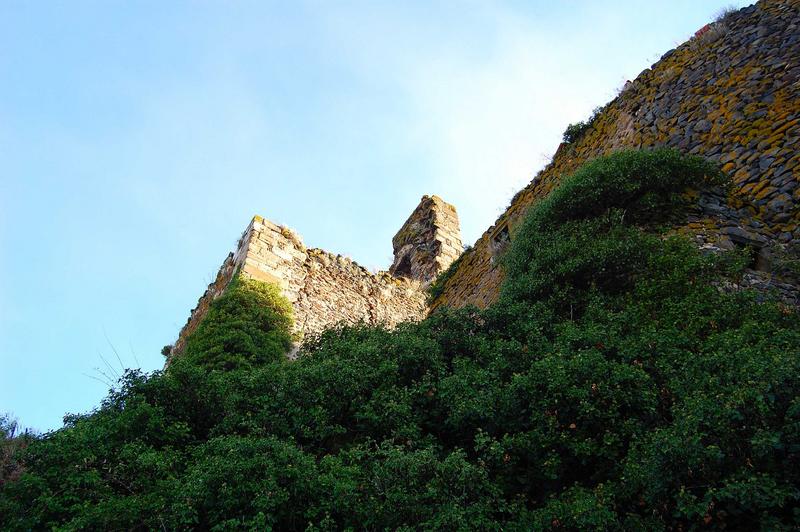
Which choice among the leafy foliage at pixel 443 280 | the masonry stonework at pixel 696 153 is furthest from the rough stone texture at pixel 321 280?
the leafy foliage at pixel 443 280

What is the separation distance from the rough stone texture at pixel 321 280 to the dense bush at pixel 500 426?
481 centimetres

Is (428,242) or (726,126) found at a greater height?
(428,242)

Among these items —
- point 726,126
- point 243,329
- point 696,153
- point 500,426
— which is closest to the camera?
point 500,426

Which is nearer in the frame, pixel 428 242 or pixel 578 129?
pixel 578 129

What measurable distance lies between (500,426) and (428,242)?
12.0m

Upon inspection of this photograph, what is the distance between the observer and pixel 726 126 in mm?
9406

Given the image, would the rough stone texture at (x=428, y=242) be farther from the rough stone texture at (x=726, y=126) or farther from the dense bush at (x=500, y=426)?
the dense bush at (x=500, y=426)

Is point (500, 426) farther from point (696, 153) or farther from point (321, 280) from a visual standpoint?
point (321, 280)

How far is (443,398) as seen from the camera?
21.5ft

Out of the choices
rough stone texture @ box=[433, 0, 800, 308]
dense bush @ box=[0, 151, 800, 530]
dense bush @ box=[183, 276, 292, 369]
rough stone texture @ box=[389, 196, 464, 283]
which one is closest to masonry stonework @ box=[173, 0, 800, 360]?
rough stone texture @ box=[433, 0, 800, 308]

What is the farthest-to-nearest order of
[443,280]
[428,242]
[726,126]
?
[428,242], [443,280], [726,126]

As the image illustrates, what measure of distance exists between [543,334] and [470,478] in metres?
3.08

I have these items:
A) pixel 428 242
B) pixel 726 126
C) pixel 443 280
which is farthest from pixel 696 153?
pixel 428 242

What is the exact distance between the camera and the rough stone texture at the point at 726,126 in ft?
27.4
